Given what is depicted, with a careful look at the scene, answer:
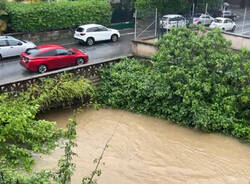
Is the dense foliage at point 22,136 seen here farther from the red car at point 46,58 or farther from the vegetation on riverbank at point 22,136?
the red car at point 46,58

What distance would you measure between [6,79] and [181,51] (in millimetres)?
8726

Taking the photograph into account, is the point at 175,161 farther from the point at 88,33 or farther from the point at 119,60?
the point at 88,33

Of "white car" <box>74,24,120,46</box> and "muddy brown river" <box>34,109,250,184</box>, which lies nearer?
"muddy brown river" <box>34,109,250,184</box>

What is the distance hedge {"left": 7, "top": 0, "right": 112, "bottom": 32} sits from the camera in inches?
892

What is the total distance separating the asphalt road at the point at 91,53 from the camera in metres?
17.2

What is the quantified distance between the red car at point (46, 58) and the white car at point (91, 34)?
16.5 feet

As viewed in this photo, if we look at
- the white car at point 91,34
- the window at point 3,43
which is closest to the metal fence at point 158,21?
the white car at point 91,34

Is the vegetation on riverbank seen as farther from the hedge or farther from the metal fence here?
the hedge

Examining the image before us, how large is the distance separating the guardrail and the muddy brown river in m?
1.82

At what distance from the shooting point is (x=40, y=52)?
55.8 feet

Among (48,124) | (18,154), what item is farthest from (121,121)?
(18,154)

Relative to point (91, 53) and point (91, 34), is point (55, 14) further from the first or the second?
point (91, 53)

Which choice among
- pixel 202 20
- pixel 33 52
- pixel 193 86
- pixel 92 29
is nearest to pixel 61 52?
pixel 33 52

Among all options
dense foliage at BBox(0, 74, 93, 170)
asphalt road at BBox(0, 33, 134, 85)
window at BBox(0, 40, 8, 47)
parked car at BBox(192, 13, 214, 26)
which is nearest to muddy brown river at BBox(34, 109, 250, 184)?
asphalt road at BBox(0, 33, 134, 85)
